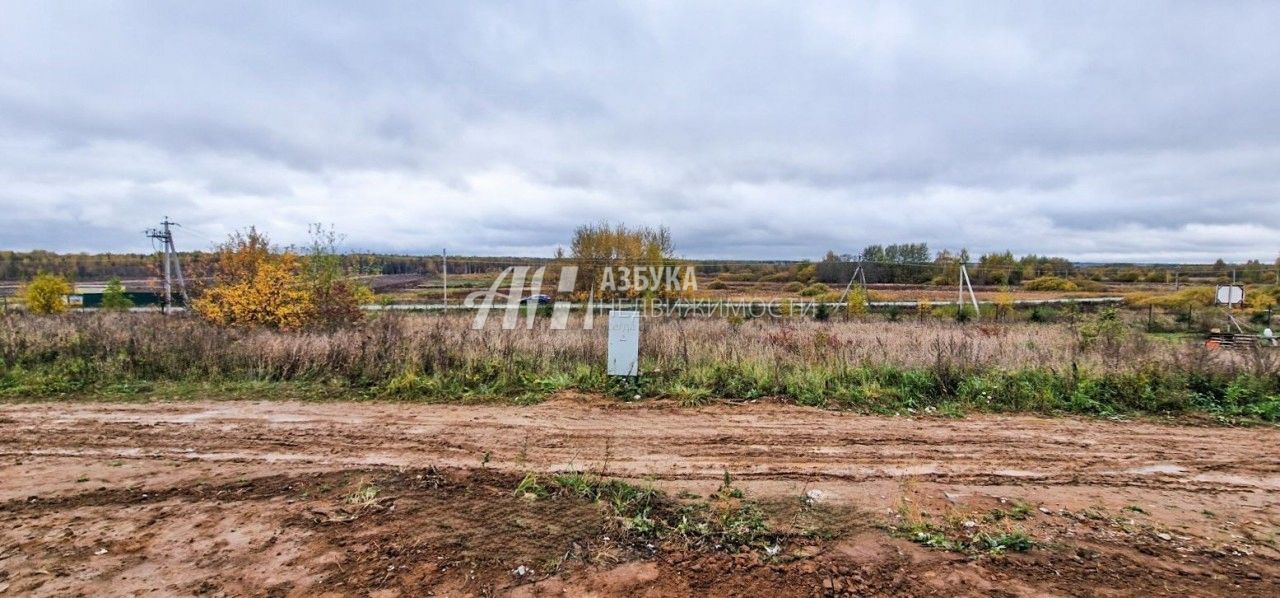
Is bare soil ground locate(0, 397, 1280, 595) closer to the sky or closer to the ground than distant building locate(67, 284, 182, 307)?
closer to the ground

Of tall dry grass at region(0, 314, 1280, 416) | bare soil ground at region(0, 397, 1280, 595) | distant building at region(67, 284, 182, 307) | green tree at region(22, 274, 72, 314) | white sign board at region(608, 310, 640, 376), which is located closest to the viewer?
bare soil ground at region(0, 397, 1280, 595)

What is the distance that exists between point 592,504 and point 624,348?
13.3 feet

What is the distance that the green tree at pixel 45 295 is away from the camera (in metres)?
20.8

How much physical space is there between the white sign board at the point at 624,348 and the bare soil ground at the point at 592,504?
4.57 ft

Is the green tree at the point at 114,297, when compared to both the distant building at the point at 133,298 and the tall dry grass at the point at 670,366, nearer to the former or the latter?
the distant building at the point at 133,298

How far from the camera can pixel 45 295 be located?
20.9m

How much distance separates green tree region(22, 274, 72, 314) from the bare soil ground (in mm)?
21110

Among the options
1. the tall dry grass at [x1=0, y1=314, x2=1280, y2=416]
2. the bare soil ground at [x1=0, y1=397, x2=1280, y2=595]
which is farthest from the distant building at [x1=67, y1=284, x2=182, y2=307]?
the bare soil ground at [x1=0, y1=397, x2=1280, y2=595]

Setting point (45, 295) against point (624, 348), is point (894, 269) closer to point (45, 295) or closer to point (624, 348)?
point (624, 348)

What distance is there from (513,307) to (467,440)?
1335cm

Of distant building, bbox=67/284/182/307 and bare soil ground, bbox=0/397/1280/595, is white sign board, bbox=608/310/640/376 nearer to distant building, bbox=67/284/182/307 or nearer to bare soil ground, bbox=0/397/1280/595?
bare soil ground, bbox=0/397/1280/595

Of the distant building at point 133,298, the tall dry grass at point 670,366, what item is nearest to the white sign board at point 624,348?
the tall dry grass at point 670,366

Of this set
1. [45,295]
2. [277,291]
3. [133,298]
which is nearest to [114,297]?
[45,295]

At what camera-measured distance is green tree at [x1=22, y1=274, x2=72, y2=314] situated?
20.8m
